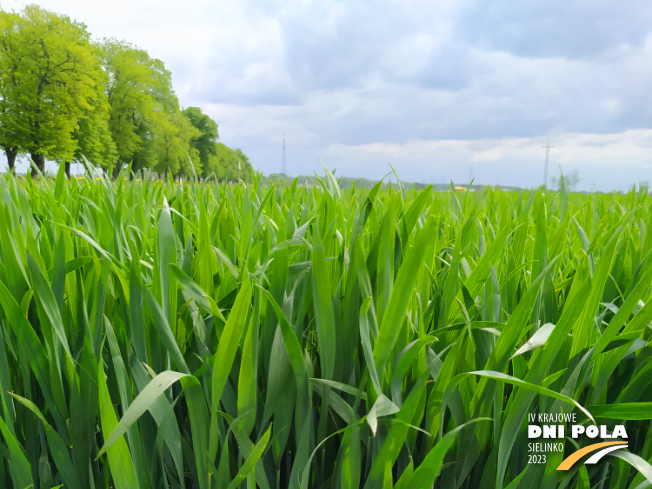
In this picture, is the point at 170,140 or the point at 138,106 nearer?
the point at 138,106

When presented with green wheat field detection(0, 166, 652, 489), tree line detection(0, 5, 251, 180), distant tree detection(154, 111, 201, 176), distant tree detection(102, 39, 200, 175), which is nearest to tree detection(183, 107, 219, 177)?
distant tree detection(154, 111, 201, 176)

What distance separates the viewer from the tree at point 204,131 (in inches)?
1531

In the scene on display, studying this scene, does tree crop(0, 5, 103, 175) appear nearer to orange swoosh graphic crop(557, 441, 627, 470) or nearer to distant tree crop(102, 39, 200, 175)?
distant tree crop(102, 39, 200, 175)

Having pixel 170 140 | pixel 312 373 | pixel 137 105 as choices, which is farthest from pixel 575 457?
pixel 170 140

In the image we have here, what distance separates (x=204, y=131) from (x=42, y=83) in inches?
833

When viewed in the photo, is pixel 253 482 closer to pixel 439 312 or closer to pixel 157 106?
pixel 439 312

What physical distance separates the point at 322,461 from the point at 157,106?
29647 millimetres

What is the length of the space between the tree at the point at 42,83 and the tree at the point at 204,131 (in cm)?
1917

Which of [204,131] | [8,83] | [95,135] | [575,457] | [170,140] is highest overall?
[204,131]

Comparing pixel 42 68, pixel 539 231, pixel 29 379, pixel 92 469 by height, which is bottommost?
pixel 92 469

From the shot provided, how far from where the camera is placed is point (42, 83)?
1881 cm

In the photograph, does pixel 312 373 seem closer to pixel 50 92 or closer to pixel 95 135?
pixel 50 92

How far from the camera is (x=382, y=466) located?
372 millimetres

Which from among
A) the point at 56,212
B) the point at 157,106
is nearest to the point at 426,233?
the point at 56,212
